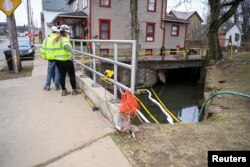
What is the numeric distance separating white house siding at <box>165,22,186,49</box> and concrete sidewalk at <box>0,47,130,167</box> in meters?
19.5

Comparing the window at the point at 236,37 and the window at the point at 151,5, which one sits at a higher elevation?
the window at the point at 151,5

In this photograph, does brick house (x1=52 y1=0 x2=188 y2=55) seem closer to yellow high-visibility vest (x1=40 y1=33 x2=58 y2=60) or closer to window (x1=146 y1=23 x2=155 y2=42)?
window (x1=146 y1=23 x2=155 y2=42)

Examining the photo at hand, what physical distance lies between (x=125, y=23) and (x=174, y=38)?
655 cm

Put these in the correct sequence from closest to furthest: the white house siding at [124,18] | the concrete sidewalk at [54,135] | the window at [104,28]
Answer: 1. the concrete sidewalk at [54,135]
2. the white house siding at [124,18]
3. the window at [104,28]

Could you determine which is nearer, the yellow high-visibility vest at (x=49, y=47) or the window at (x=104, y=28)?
the yellow high-visibility vest at (x=49, y=47)

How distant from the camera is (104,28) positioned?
19.5 m

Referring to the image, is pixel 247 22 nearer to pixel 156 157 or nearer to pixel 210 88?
pixel 210 88

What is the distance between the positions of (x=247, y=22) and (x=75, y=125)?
145ft

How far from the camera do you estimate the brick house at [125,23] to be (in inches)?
744

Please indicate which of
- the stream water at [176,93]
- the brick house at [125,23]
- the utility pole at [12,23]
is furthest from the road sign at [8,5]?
the brick house at [125,23]

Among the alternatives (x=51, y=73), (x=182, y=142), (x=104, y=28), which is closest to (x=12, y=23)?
(x=51, y=73)

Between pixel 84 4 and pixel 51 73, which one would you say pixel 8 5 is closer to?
pixel 51 73

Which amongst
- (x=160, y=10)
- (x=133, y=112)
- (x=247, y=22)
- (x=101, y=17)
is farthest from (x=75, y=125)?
(x=247, y=22)

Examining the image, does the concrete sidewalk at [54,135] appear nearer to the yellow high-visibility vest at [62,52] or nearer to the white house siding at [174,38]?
the yellow high-visibility vest at [62,52]
